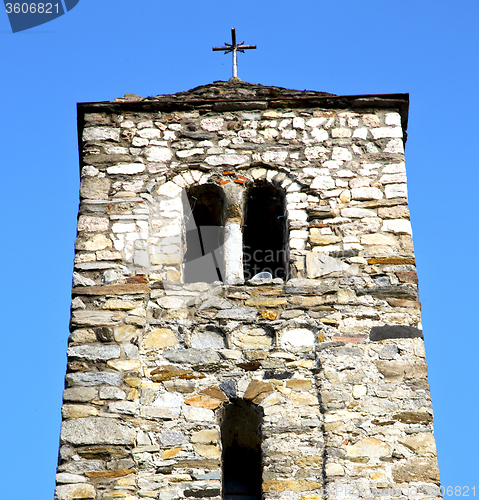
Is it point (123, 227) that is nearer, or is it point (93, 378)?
point (93, 378)

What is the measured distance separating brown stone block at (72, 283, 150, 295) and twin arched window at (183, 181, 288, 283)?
924 mm

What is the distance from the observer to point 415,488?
6.68 m

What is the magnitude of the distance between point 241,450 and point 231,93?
150 inches

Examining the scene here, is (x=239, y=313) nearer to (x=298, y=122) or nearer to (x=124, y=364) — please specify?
(x=124, y=364)

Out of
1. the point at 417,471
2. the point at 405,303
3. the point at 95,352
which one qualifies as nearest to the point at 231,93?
the point at 405,303

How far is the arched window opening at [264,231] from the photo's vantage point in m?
8.74

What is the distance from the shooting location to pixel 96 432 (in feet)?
22.8

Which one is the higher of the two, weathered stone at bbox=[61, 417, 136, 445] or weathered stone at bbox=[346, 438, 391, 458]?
weathered stone at bbox=[61, 417, 136, 445]

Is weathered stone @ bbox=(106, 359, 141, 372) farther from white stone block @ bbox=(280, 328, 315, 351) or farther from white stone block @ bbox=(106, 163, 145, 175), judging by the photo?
white stone block @ bbox=(106, 163, 145, 175)

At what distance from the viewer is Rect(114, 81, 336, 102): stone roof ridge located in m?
9.33

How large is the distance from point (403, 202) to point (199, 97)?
7.91 feet

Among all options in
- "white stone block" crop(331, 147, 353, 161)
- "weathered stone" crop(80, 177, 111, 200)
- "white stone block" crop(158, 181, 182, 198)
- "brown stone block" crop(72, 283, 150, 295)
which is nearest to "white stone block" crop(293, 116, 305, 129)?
"white stone block" crop(331, 147, 353, 161)

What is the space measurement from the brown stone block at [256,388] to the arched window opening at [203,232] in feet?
5.53

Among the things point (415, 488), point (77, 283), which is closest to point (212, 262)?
point (77, 283)
